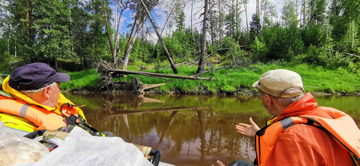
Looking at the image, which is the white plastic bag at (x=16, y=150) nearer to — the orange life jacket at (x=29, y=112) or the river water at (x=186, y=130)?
the orange life jacket at (x=29, y=112)

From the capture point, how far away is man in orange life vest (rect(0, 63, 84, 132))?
162 cm

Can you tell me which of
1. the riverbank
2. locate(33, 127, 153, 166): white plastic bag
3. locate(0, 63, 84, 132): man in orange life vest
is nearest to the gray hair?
locate(33, 127, 153, 166): white plastic bag

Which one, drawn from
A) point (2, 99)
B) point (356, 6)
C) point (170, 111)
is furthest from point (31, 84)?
point (356, 6)

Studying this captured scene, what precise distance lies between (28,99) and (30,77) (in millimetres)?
212

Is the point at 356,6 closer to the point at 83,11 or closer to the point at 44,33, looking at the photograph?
the point at 83,11

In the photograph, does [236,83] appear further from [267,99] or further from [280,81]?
[280,81]

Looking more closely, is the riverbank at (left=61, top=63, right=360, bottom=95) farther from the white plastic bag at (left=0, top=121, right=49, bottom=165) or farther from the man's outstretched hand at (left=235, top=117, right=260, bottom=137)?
the white plastic bag at (left=0, top=121, right=49, bottom=165)

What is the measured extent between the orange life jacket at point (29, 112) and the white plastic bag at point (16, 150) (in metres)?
0.81

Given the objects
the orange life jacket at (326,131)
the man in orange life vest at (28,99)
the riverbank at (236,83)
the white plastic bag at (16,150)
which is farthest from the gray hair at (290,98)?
the riverbank at (236,83)

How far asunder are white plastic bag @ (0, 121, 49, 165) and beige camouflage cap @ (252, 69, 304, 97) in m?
1.58

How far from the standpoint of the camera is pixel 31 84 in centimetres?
169

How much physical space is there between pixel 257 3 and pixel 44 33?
1286 inches

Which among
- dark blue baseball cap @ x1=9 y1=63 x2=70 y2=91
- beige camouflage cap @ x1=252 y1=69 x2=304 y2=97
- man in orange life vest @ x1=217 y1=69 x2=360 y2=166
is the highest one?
dark blue baseball cap @ x1=9 y1=63 x2=70 y2=91

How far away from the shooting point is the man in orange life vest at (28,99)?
1618 mm
